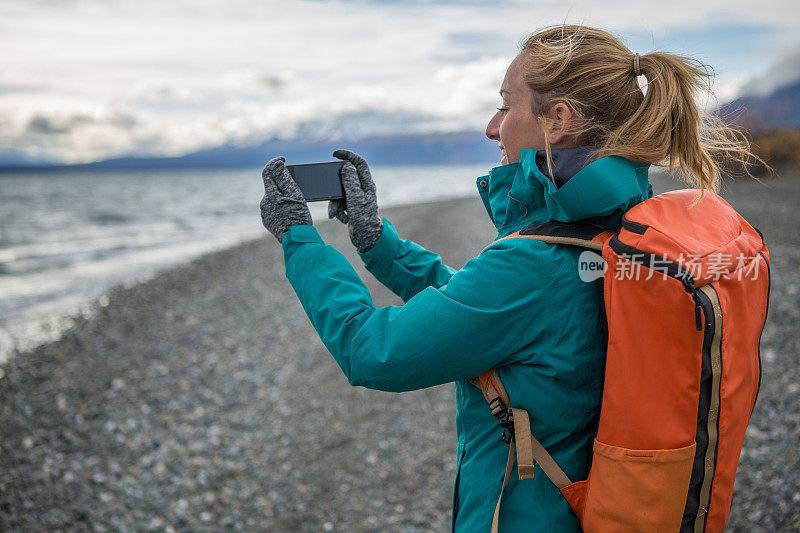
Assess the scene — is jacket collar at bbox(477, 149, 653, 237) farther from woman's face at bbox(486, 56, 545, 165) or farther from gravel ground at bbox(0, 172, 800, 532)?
gravel ground at bbox(0, 172, 800, 532)

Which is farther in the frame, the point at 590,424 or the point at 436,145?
the point at 436,145

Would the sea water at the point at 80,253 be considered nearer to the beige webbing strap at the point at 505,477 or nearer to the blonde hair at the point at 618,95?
the blonde hair at the point at 618,95

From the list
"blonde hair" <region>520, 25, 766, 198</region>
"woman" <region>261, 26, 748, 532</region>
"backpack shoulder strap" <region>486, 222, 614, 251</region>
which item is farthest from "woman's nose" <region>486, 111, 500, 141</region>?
"backpack shoulder strap" <region>486, 222, 614, 251</region>

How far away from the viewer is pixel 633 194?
158cm

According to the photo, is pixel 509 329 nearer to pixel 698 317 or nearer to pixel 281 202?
pixel 698 317

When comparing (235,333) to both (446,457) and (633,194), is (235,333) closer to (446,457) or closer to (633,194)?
(446,457)

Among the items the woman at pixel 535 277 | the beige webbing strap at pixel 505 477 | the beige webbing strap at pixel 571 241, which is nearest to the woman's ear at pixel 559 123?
the woman at pixel 535 277

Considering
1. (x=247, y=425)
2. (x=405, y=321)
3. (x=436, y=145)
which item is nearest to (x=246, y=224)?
(x=247, y=425)

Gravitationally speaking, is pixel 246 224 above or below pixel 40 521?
below

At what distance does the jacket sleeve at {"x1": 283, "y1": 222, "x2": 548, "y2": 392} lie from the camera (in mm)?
1500

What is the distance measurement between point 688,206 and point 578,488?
0.97m

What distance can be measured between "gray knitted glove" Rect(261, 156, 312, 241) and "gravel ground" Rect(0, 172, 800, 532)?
414cm

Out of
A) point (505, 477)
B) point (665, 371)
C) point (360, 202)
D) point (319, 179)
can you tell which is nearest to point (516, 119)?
point (360, 202)

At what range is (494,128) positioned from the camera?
194 cm
